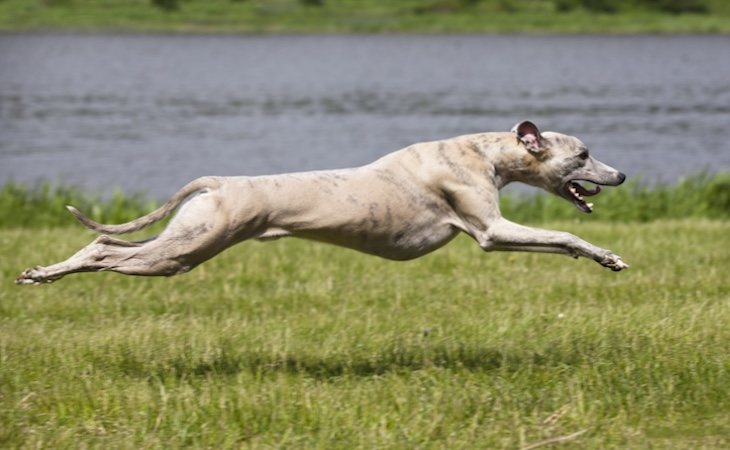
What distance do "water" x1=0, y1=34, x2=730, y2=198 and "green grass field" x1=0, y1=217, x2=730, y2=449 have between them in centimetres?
1077

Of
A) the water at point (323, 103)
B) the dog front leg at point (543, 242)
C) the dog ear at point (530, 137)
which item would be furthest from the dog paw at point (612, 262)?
the water at point (323, 103)

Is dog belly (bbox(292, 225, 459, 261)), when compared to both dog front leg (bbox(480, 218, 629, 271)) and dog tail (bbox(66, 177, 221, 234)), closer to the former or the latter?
dog front leg (bbox(480, 218, 629, 271))

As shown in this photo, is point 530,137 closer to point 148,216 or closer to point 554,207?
point 148,216

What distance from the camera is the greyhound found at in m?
6.93

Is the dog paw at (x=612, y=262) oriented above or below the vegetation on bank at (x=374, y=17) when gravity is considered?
above

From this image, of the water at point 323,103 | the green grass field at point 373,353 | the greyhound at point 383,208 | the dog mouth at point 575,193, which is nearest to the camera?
the green grass field at point 373,353

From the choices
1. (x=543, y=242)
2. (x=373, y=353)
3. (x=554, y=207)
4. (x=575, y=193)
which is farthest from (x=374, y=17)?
(x=543, y=242)

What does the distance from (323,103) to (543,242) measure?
34.5 metres

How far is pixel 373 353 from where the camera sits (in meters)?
8.07

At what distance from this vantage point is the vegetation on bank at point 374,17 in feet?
267

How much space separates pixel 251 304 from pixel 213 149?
1988 cm

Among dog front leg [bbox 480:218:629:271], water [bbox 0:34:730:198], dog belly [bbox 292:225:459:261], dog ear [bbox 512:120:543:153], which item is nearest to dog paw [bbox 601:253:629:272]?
dog front leg [bbox 480:218:629:271]

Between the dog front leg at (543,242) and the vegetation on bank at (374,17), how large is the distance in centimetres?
7483

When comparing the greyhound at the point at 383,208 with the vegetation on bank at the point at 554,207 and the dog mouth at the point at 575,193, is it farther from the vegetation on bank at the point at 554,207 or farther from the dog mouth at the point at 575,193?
the vegetation on bank at the point at 554,207
